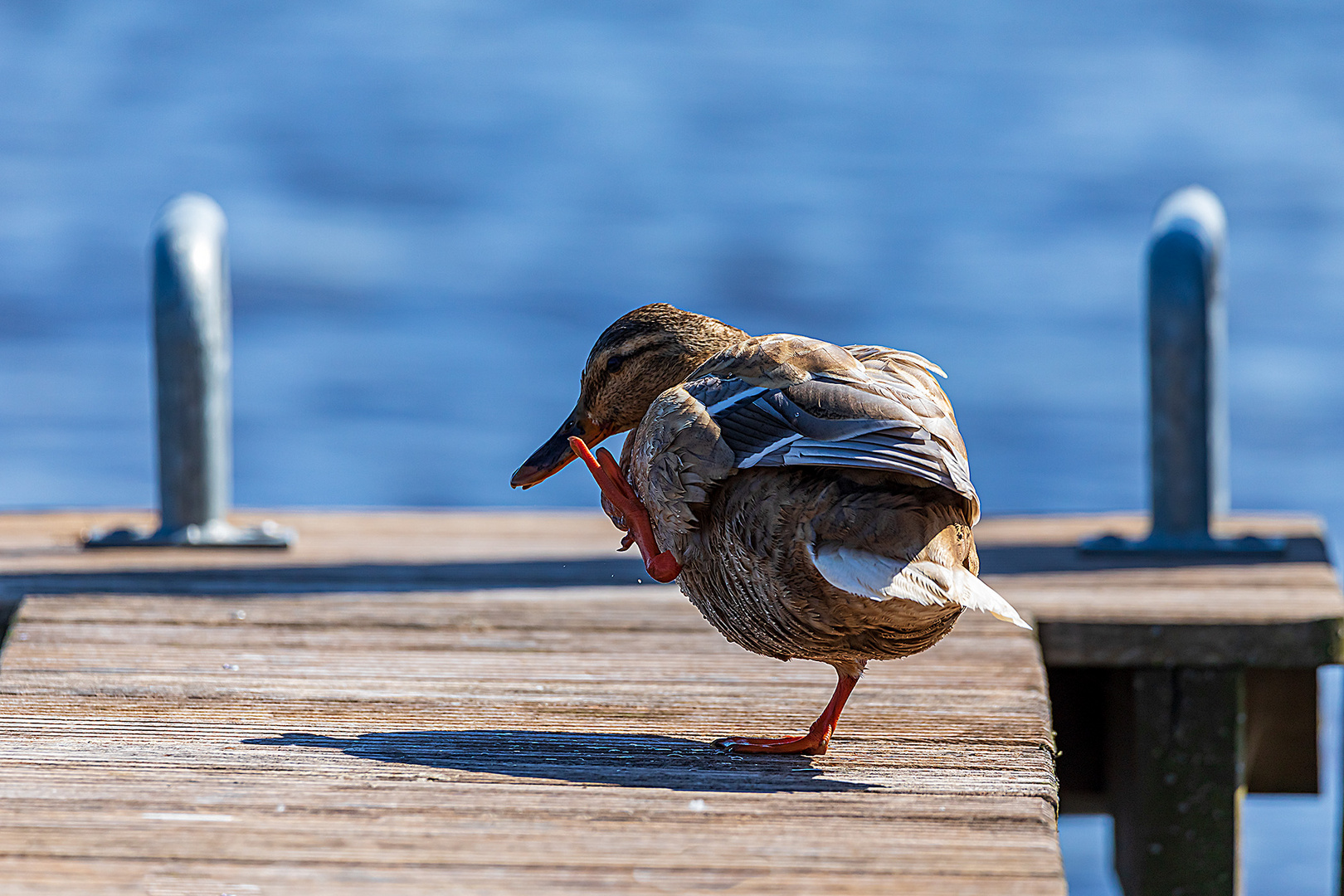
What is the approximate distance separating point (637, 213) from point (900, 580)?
18.6 metres

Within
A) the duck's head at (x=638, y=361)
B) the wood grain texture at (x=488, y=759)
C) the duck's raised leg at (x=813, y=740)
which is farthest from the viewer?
the duck's head at (x=638, y=361)

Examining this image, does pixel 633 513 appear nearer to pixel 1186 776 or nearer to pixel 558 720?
pixel 558 720

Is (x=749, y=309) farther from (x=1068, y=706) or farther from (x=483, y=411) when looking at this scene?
(x=1068, y=706)

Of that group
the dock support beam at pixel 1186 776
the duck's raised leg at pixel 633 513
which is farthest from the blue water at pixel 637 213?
the duck's raised leg at pixel 633 513

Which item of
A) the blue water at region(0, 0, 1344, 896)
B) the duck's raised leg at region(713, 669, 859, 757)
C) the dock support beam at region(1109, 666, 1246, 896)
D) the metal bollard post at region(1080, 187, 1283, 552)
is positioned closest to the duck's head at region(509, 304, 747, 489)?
the duck's raised leg at region(713, 669, 859, 757)

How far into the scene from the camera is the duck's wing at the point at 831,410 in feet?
8.61

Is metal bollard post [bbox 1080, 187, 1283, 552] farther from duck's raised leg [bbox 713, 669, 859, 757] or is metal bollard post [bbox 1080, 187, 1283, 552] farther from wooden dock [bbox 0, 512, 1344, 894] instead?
duck's raised leg [bbox 713, 669, 859, 757]

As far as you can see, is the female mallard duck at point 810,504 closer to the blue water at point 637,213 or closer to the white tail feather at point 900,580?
the white tail feather at point 900,580

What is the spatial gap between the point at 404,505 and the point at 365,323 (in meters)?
5.03

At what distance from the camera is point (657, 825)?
8.59 ft

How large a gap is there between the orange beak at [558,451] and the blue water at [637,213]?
7.00 metres

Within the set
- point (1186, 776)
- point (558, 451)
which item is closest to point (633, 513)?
point (558, 451)

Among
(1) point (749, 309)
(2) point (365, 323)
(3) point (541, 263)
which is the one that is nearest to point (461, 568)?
(1) point (749, 309)

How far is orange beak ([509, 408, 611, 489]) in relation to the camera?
3.50 meters
